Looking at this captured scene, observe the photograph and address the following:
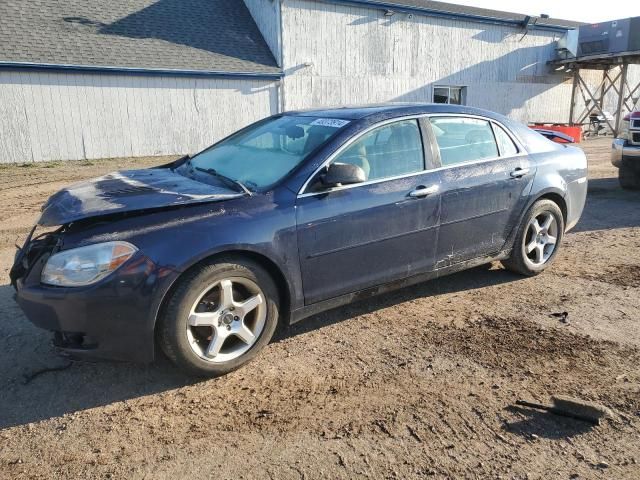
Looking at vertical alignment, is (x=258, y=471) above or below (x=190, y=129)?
below

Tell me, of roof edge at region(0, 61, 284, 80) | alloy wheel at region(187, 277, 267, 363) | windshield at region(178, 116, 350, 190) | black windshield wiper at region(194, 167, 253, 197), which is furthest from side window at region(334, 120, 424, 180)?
roof edge at region(0, 61, 284, 80)

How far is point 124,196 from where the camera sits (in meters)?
3.36

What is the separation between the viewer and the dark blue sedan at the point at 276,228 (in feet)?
9.73

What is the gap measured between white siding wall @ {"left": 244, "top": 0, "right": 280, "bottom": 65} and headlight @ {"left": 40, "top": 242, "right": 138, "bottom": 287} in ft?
53.1

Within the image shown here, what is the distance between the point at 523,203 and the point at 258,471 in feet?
11.0

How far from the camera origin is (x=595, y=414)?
2.83 meters

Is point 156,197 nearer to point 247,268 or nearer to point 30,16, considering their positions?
point 247,268

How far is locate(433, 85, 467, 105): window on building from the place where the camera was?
71.9 feet

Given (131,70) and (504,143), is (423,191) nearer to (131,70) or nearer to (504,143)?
(504,143)

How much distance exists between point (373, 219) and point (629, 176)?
7.59 m

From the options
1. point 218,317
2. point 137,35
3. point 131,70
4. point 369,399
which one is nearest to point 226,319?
point 218,317

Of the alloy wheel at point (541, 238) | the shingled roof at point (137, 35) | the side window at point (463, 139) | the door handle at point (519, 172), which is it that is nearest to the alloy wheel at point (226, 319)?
the side window at point (463, 139)

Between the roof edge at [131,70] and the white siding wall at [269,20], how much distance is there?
115cm

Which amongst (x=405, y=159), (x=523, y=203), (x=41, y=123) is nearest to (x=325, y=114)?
(x=405, y=159)
